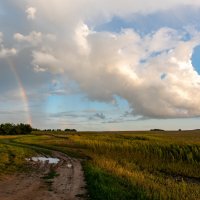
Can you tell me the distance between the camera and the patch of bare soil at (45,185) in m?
15.2

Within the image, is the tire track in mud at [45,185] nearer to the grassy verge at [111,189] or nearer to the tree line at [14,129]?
the grassy verge at [111,189]

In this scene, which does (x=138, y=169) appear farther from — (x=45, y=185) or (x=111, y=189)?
(x=111, y=189)

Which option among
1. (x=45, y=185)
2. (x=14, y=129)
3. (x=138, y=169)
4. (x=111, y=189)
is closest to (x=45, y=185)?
(x=45, y=185)

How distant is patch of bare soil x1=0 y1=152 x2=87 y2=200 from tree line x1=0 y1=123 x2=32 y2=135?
10892 centimetres

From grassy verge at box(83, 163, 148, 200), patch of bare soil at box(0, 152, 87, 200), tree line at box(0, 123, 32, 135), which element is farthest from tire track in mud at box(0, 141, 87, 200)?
tree line at box(0, 123, 32, 135)

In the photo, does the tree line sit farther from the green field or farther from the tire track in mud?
the tire track in mud

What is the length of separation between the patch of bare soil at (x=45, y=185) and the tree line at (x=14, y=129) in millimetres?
108918

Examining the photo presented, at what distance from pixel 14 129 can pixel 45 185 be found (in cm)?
11578

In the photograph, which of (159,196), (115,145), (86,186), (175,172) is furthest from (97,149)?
(159,196)

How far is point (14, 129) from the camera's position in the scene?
428 feet

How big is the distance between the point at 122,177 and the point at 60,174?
390cm

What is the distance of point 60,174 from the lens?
2216 cm

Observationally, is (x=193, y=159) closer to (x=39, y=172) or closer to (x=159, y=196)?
(x=39, y=172)

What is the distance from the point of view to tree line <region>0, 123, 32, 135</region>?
12962 cm
